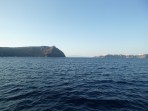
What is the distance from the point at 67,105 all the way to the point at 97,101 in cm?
374

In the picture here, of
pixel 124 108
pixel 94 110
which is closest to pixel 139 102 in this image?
pixel 124 108

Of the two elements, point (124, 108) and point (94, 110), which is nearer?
point (94, 110)

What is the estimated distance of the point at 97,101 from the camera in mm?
16922

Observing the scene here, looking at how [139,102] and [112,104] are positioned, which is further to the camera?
[139,102]

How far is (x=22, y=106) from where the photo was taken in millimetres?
14711

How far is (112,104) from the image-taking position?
635 inches

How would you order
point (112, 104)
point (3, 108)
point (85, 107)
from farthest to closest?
1. point (112, 104)
2. point (85, 107)
3. point (3, 108)

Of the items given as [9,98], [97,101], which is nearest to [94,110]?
[97,101]

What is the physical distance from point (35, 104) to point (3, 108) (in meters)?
3.04

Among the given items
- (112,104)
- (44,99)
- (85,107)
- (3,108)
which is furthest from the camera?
(44,99)

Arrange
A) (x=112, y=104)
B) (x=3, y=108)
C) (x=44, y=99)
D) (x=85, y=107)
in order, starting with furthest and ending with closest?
1. (x=44, y=99)
2. (x=112, y=104)
3. (x=85, y=107)
4. (x=3, y=108)

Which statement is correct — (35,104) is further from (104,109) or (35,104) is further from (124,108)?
(124,108)

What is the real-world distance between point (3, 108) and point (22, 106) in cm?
173

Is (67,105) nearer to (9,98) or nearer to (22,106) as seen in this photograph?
(22,106)
